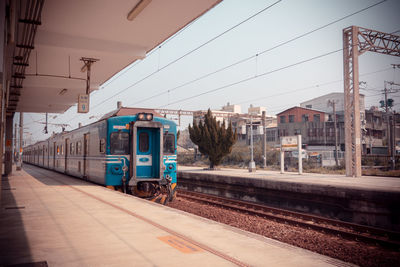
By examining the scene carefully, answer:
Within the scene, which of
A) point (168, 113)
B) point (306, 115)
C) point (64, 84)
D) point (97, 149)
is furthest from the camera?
point (306, 115)

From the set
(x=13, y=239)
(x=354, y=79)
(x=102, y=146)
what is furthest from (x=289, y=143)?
(x=13, y=239)

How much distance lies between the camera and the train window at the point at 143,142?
1173cm

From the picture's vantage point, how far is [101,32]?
11.1 metres

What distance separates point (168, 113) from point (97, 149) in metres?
30.9

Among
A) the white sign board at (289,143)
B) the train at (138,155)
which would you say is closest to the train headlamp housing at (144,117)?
the train at (138,155)

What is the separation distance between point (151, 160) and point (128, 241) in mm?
6636

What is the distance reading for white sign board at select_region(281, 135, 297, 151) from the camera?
20.0 m

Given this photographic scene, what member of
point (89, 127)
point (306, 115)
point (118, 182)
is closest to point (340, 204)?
point (118, 182)

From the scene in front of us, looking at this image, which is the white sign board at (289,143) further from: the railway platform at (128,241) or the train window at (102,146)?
the railway platform at (128,241)

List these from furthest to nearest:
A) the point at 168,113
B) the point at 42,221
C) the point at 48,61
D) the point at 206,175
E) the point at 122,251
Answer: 1. the point at 168,113
2. the point at 206,175
3. the point at 48,61
4. the point at 42,221
5. the point at 122,251

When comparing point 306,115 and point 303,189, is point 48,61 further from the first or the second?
point 306,115

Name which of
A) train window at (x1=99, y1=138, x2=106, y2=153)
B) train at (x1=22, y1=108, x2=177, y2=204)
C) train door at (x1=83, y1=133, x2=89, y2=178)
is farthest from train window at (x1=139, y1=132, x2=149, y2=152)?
train door at (x1=83, y1=133, x2=89, y2=178)

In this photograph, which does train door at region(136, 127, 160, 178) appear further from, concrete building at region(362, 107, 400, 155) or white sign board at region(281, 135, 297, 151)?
concrete building at region(362, 107, 400, 155)

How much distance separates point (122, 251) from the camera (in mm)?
4688
